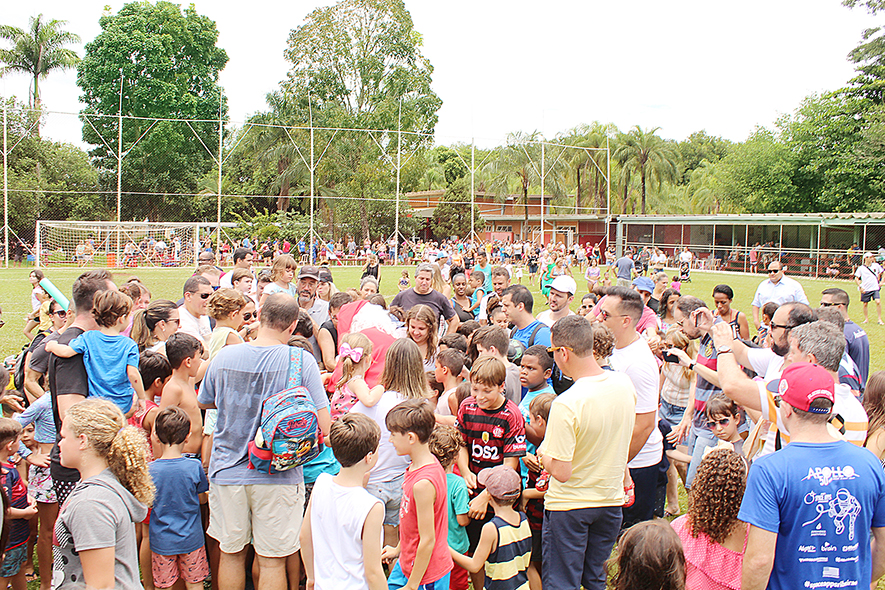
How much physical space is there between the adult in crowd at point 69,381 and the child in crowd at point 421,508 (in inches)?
75.5

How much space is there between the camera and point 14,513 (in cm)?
351

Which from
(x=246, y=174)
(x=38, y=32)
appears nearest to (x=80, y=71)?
(x=38, y=32)

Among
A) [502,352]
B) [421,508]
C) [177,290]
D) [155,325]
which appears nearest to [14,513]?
[155,325]

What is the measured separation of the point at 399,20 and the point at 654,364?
47972 millimetres

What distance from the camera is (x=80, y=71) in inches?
1673

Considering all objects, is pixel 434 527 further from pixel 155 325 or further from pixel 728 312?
pixel 728 312

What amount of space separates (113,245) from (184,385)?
1334 inches

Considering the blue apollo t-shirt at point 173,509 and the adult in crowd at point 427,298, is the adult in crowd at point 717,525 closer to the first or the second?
the blue apollo t-shirt at point 173,509

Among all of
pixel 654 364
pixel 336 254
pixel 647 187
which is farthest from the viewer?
pixel 647 187

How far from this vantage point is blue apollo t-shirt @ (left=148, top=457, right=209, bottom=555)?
346 cm

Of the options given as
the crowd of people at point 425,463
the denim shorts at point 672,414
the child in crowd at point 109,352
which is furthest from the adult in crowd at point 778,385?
the child in crowd at point 109,352

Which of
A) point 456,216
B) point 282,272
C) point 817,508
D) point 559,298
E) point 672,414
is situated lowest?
point 672,414

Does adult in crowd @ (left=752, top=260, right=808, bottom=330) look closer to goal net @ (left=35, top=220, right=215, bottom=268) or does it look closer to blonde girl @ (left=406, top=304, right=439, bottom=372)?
blonde girl @ (left=406, top=304, right=439, bottom=372)

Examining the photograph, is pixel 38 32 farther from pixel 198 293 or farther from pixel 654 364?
pixel 654 364
